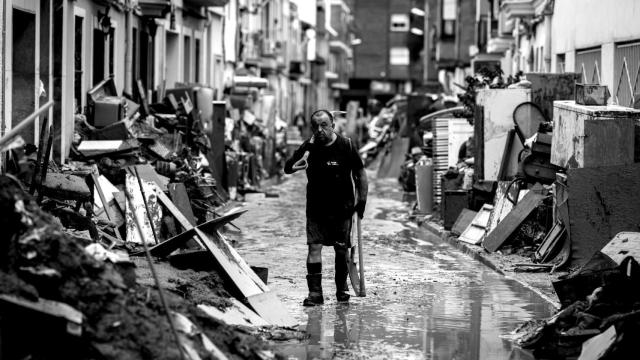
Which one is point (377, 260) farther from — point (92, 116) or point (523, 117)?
point (92, 116)

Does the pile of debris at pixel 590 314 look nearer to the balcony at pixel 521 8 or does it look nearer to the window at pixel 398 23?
the balcony at pixel 521 8

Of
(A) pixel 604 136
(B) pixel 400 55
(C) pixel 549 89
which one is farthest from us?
(B) pixel 400 55

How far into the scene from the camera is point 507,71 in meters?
40.8

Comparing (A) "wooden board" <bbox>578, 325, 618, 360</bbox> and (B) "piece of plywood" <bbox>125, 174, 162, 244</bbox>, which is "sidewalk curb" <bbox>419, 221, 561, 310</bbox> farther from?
(B) "piece of plywood" <bbox>125, 174, 162, 244</bbox>

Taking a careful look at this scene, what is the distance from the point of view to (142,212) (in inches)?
599

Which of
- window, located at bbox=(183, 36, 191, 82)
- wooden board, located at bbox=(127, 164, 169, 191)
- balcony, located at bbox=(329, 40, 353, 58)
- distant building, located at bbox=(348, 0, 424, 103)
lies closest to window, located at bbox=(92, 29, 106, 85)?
wooden board, located at bbox=(127, 164, 169, 191)

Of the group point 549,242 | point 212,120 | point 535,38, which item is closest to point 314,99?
point 535,38

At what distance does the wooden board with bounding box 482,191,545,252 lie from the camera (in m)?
16.6

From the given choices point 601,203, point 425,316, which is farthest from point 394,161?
point 425,316

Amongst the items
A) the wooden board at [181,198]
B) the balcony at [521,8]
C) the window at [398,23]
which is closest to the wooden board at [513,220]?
the wooden board at [181,198]

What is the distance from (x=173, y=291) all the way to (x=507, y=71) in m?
31.9

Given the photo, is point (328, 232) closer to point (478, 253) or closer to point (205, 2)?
point (478, 253)

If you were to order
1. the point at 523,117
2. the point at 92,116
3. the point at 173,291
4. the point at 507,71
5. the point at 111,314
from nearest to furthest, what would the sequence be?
1. the point at 111,314
2. the point at 173,291
3. the point at 523,117
4. the point at 92,116
5. the point at 507,71

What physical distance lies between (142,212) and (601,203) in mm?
5270
